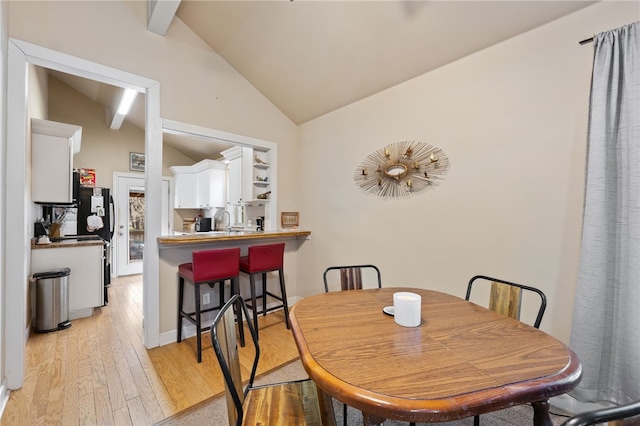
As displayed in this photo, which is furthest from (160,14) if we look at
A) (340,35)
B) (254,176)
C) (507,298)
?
(507,298)

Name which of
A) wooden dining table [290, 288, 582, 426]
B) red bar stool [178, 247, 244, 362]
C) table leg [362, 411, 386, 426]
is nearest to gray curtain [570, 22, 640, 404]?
wooden dining table [290, 288, 582, 426]

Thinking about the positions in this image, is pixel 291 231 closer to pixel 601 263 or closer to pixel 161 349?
pixel 161 349

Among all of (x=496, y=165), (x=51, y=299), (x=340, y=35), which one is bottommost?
(x=51, y=299)

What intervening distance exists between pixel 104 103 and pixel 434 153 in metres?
5.67

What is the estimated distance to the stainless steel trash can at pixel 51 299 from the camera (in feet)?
9.01

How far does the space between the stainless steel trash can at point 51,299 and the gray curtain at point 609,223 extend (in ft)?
14.7

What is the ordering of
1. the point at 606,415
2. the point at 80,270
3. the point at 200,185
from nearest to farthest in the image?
the point at 606,415 < the point at 80,270 < the point at 200,185

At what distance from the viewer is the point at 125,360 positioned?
2277mm

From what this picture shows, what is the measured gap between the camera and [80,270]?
317 cm

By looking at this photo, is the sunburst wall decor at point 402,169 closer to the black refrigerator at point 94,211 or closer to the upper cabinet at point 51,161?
the upper cabinet at point 51,161

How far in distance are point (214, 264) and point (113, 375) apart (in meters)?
1.08

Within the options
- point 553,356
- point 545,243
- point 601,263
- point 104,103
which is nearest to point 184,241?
point 553,356

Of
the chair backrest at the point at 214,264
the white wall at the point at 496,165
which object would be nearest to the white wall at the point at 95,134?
the chair backrest at the point at 214,264

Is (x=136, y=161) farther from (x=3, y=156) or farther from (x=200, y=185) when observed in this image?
(x=3, y=156)
